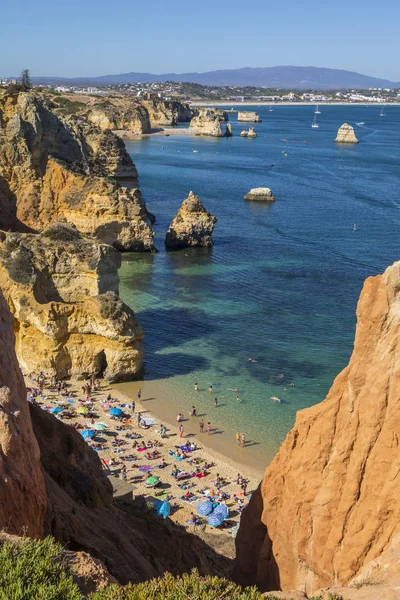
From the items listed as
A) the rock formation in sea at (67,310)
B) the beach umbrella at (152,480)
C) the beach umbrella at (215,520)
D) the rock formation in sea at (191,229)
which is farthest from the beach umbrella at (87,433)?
the rock formation in sea at (191,229)

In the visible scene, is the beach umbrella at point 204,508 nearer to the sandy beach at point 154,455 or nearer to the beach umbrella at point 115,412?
the sandy beach at point 154,455

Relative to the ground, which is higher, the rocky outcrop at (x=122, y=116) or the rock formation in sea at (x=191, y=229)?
the rocky outcrop at (x=122, y=116)

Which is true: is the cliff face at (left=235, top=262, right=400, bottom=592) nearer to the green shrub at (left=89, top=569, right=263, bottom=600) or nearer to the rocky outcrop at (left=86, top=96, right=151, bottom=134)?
the green shrub at (left=89, top=569, right=263, bottom=600)

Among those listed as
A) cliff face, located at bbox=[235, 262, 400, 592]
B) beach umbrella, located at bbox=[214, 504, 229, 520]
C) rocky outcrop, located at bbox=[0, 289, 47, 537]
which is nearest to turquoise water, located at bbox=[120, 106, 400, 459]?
beach umbrella, located at bbox=[214, 504, 229, 520]

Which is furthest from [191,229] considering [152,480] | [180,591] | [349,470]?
[180,591]

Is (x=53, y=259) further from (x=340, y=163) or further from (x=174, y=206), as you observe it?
(x=340, y=163)

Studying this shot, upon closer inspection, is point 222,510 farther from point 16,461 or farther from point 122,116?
point 122,116

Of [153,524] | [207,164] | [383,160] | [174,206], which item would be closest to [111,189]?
[174,206]
